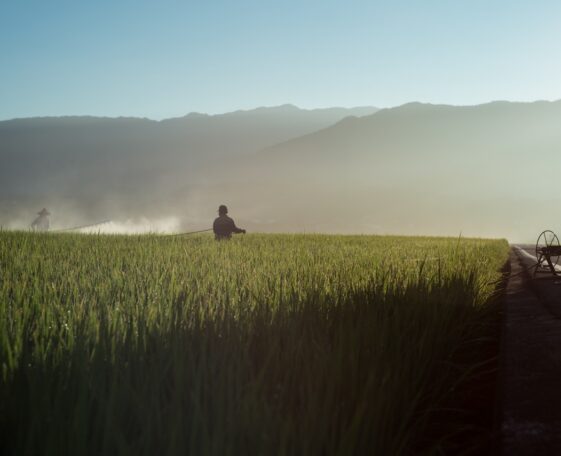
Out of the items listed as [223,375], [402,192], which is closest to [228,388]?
[223,375]

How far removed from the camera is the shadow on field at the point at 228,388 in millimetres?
1512

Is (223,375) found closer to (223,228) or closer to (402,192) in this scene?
(223,228)

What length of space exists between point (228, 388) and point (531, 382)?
1707mm

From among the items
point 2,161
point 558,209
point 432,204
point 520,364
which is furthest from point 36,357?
point 2,161

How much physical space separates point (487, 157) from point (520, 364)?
200775mm

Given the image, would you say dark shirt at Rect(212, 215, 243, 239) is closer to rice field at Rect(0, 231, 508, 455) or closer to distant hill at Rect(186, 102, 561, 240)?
rice field at Rect(0, 231, 508, 455)

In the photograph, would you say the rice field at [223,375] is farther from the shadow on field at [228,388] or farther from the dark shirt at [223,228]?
the dark shirt at [223,228]

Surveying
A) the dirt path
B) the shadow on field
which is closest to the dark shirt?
the dirt path

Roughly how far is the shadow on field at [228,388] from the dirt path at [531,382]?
258mm

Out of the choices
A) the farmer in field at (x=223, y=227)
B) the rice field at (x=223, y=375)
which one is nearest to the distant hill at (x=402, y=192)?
the farmer in field at (x=223, y=227)

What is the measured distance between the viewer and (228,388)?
1.78m

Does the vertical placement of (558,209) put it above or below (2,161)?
below

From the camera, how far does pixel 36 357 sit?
6.25 feet

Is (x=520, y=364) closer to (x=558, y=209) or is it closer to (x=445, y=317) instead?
(x=445, y=317)
